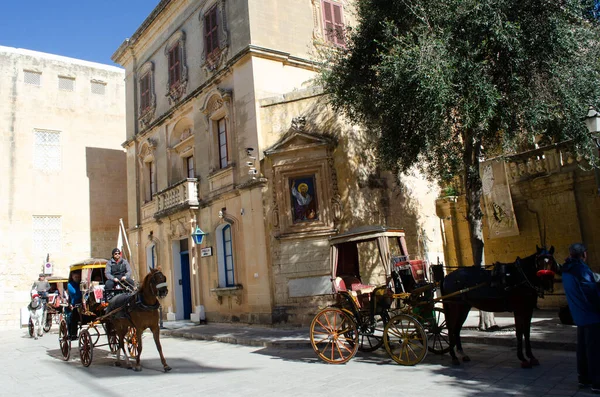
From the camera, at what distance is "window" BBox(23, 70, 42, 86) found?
27.2 metres

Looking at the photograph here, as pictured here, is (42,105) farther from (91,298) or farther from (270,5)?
(91,298)

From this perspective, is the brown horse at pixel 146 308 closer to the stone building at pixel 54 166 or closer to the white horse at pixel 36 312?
the white horse at pixel 36 312

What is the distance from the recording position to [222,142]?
1814 cm

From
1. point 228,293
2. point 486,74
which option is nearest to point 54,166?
point 228,293

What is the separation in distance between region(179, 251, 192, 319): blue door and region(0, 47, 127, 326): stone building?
939cm

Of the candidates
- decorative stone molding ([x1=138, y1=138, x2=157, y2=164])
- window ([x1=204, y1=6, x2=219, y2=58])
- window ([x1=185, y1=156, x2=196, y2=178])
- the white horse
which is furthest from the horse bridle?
decorative stone molding ([x1=138, y1=138, x2=157, y2=164])

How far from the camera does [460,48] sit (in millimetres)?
10172

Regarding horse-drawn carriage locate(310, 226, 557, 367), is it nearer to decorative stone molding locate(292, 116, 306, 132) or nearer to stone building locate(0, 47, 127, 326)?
decorative stone molding locate(292, 116, 306, 132)

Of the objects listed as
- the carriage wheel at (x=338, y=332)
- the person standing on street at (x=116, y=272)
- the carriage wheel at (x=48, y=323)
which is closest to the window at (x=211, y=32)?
the person standing on street at (x=116, y=272)

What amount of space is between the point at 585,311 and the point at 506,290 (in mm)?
1655

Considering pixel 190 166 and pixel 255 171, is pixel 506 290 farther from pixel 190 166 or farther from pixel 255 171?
pixel 190 166

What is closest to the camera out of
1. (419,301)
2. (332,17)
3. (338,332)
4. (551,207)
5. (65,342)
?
(419,301)

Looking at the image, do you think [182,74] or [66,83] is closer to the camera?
[182,74]

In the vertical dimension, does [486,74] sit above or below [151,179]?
below
